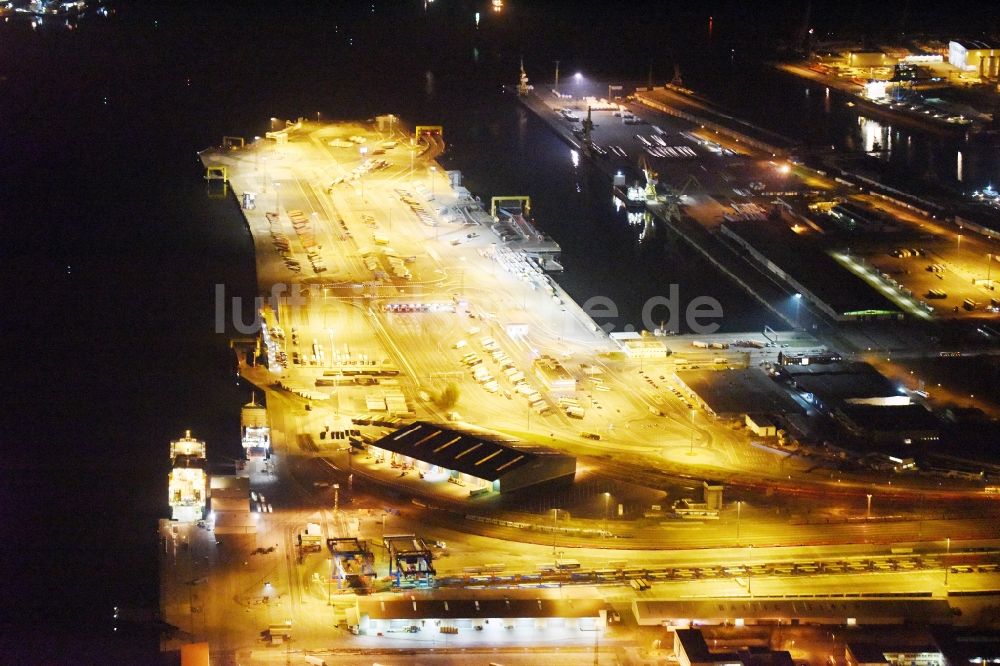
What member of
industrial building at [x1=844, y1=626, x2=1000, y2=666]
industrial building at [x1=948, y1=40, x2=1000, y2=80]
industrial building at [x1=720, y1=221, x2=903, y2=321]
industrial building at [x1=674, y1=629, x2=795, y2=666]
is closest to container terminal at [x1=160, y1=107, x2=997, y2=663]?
industrial building at [x1=674, y1=629, x2=795, y2=666]

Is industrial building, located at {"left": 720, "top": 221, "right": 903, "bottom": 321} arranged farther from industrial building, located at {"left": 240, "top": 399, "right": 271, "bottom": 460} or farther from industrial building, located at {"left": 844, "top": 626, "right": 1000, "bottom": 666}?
industrial building, located at {"left": 844, "top": 626, "right": 1000, "bottom": 666}

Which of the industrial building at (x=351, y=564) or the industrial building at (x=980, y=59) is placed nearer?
the industrial building at (x=351, y=564)

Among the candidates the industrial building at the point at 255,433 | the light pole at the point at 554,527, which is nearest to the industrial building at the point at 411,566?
the light pole at the point at 554,527

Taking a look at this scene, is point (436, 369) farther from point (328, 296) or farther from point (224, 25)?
point (224, 25)

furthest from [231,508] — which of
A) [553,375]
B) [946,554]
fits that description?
[946,554]

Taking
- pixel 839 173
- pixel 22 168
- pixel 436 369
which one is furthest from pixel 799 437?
pixel 22 168

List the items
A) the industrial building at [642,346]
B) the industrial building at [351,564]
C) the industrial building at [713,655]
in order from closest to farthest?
the industrial building at [713,655]
the industrial building at [351,564]
the industrial building at [642,346]

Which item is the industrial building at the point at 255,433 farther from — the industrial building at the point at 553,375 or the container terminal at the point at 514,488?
the industrial building at the point at 553,375
